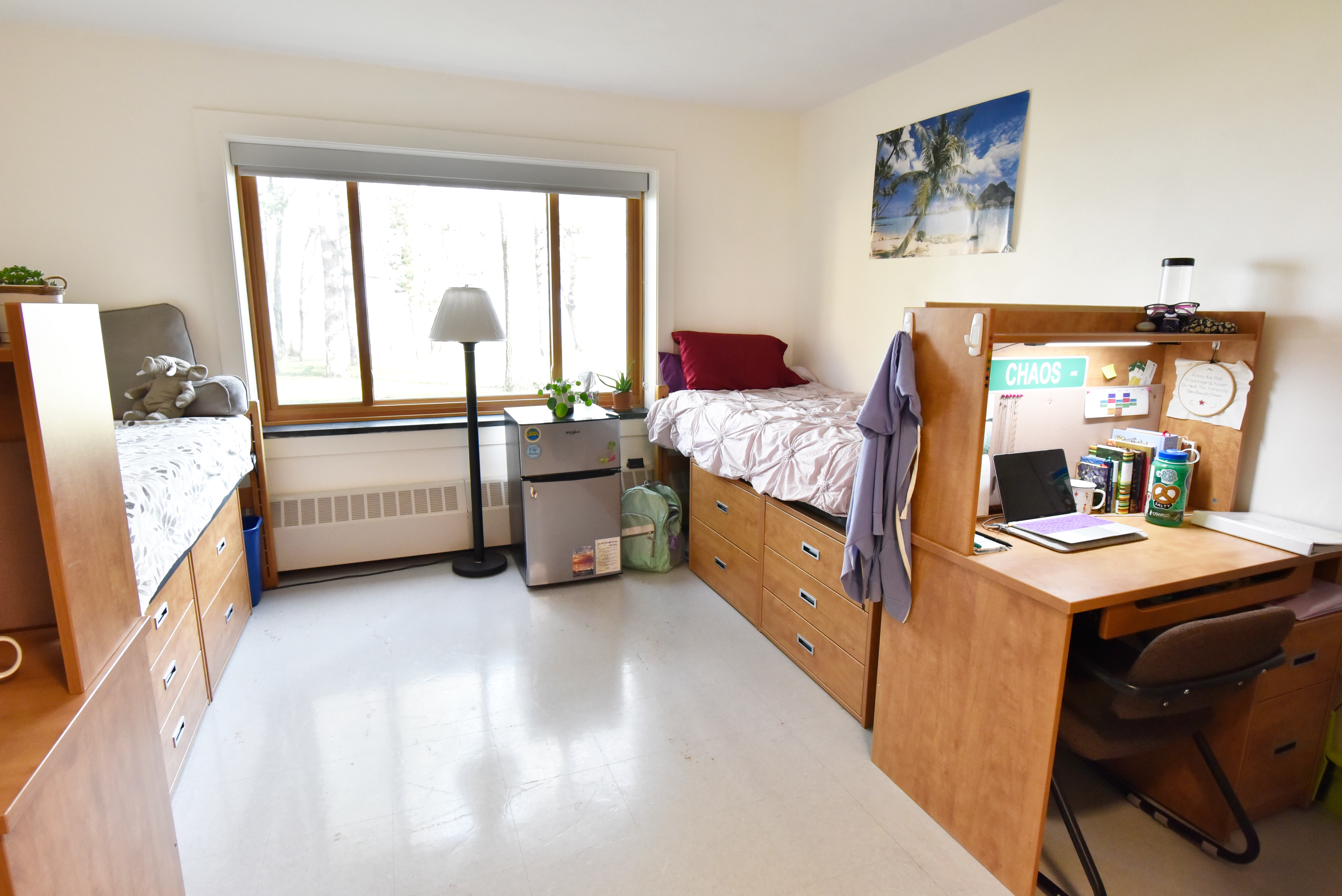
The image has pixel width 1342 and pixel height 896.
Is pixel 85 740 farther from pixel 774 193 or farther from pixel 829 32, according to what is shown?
pixel 774 193

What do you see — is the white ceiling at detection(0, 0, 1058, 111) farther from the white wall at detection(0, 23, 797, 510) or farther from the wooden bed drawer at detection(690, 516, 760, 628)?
the wooden bed drawer at detection(690, 516, 760, 628)

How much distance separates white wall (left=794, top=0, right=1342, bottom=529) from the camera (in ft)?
6.35

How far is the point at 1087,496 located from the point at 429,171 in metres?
3.27

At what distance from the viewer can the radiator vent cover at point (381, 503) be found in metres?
3.46

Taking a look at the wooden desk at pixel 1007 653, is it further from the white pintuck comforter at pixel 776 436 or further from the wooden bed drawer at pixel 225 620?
the wooden bed drawer at pixel 225 620

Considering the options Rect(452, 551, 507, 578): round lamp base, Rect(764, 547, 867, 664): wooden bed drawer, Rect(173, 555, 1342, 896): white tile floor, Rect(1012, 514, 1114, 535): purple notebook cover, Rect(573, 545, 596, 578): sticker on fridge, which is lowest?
Rect(173, 555, 1342, 896): white tile floor

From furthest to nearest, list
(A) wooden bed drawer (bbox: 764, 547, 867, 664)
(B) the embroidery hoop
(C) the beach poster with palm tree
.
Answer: (C) the beach poster with palm tree → (A) wooden bed drawer (bbox: 764, 547, 867, 664) → (B) the embroidery hoop

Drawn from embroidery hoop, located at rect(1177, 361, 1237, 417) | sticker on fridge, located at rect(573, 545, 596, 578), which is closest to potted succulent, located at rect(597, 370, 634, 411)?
sticker on fridge, located at rect(573, 545, 596, 578)

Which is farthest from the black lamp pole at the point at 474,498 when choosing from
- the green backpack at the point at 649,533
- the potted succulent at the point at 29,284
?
the potted succulent at the point at 29,284

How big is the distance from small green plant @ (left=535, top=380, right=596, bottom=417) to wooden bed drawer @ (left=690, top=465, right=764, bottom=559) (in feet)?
2.25

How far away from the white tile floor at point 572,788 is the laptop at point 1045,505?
0.82m

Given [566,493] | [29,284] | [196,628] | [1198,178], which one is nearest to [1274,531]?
[1198,178]

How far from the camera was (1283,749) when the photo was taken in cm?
191

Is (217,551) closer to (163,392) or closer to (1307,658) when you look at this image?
(163,392)
